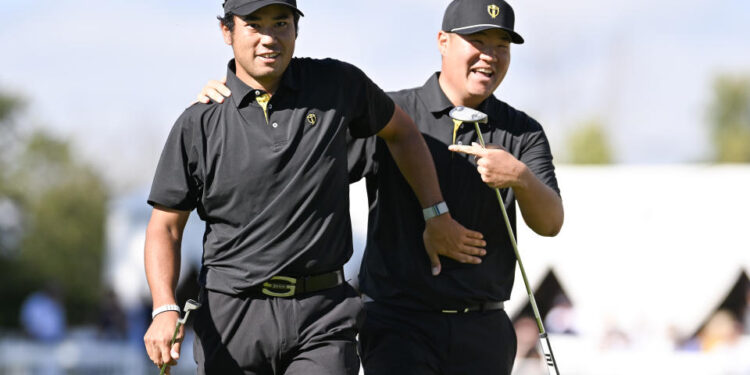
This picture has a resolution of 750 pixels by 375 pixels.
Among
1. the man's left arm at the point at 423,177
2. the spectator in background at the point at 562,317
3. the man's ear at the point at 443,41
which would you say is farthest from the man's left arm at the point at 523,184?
the spectator in background at the point at 562,317

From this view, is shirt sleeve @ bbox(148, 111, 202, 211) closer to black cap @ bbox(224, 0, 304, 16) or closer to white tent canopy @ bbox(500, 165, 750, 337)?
black cap @ bbox(224, 0, 304, 16)

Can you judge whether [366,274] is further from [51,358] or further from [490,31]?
[51,358]

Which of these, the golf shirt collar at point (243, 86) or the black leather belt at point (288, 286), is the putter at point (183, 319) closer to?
the black leather belt at point (288, 286)

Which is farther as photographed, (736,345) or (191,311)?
(736,345)

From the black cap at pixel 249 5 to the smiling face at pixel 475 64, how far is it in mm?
1262

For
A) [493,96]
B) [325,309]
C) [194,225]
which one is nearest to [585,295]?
[194,225]

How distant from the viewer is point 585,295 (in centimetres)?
1725

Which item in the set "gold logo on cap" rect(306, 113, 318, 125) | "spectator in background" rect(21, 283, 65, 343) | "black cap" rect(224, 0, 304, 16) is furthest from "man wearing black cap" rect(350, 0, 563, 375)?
"spectator in background" rect(21, 283, 65, 343)

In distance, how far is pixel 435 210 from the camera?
586cm

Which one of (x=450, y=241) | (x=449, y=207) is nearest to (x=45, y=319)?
(x=449, y=207)

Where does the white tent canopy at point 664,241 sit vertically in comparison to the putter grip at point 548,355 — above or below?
below

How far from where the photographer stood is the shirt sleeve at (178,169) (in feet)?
16.8

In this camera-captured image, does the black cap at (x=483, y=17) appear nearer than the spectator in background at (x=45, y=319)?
Yes

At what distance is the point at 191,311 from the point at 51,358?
13167mm
